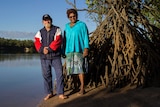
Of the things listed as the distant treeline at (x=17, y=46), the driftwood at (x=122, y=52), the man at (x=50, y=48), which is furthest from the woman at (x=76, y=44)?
the distant treeline at (x=17, y=46)

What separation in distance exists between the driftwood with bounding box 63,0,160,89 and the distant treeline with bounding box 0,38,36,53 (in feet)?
169

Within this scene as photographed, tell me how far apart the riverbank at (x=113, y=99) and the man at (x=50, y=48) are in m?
0.31

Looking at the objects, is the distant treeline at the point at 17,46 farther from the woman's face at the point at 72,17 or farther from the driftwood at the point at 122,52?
the woman's face at the point at 72,17

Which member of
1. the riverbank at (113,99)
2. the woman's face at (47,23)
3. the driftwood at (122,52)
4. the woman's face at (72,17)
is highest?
the woman's face at (72,17)

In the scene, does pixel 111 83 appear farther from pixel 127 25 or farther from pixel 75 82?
pixel 127 25

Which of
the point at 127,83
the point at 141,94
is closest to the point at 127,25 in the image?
the point at 127,83

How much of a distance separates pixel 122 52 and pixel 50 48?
5.58 ft

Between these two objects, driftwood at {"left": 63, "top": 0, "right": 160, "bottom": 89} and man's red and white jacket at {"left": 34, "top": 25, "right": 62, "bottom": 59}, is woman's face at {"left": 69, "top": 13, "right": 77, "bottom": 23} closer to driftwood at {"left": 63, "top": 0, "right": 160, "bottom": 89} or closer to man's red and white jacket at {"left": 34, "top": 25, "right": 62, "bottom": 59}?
man's red and white jacket at {"left": 34, "top": 25, "right": 62, "bottom": 59}

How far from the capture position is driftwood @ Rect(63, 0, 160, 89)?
653 cm

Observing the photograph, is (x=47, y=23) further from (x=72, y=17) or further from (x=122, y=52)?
(x=122, y=52)

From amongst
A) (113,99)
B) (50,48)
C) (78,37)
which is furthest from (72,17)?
(113,99)

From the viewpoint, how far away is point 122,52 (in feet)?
22.0

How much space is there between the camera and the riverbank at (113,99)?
5027mm

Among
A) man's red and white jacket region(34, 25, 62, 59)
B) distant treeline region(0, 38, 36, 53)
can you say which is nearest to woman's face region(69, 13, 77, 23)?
man's red and white jacket region(34, 25, 62, 59)
